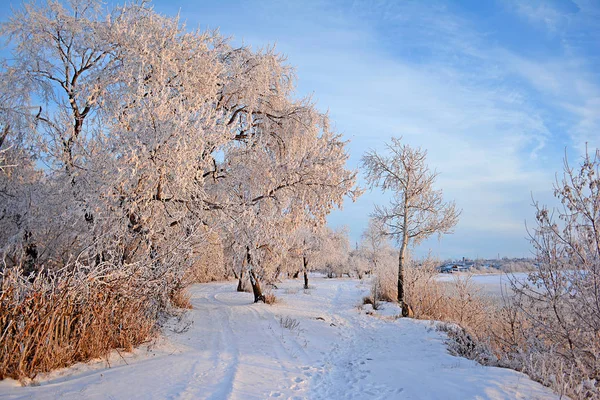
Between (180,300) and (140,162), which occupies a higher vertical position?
(140,162)

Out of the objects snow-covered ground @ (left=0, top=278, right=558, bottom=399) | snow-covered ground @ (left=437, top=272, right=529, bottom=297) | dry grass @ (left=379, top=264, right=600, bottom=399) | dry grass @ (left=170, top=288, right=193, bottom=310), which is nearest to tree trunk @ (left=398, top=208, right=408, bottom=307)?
dry grass @ (left=379, top=264, right=600, bottom=399)

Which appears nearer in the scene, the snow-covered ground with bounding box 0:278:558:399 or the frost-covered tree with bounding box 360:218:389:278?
the snow-covered ground with bounding box 0:278:558:399

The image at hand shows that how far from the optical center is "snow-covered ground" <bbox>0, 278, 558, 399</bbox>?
449cm

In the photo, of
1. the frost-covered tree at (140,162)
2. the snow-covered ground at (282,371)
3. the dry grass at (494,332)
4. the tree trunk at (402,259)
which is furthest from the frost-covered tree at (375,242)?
the snow-covered ground at (282,371)

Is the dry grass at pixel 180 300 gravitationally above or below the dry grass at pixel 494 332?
below

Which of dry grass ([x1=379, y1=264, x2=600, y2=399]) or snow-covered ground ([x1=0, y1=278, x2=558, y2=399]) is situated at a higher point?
dry grass ([x1=379, y1=264, x2=600, y2=399])

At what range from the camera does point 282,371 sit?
6.06 metres

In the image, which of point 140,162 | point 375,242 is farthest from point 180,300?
point 375,242

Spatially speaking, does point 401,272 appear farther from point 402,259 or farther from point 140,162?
point 140,162

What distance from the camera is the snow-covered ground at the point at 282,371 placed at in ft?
14.7

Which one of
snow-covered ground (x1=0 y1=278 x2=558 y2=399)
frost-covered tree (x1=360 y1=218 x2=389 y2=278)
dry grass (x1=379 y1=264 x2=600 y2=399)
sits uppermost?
frost-covered tree (x1=360 y1=218 x2=389 y2=278)

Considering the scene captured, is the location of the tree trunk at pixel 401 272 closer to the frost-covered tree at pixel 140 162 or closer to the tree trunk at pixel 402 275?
the tree trunk at pixel 402 275

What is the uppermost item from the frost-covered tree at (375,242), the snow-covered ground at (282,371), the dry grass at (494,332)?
the frost-covered tree at (375,242)

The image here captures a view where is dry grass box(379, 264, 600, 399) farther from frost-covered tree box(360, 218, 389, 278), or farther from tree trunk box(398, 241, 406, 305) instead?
frost-covered tree box(360, 218, 389, 278)
